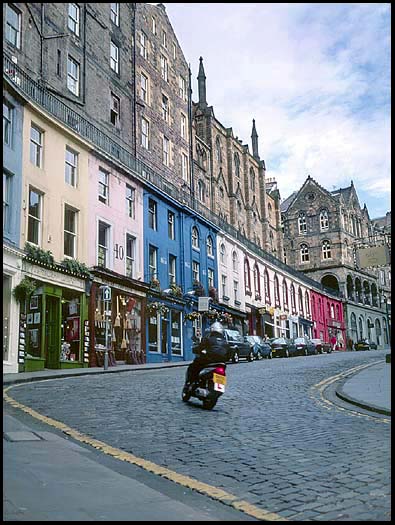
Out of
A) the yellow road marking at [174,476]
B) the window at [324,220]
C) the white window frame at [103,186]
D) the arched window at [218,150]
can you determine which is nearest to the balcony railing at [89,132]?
the white window frame at [103,186]

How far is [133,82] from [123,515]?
100.0 feet

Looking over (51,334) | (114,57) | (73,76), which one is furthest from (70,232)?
(114,57)

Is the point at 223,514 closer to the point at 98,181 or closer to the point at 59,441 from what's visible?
the point at 59,441

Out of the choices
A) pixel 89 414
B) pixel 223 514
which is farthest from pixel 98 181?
pixel 223 514

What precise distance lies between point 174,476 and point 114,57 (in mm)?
27993

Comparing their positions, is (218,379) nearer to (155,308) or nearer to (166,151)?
(155,308)

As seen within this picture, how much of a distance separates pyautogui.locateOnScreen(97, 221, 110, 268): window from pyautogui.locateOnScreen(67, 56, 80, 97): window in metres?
6.62

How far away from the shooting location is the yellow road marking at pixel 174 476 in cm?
470

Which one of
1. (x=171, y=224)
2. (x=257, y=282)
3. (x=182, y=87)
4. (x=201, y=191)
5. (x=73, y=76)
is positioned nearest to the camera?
(x=73, y=76)

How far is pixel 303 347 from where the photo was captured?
123 feet

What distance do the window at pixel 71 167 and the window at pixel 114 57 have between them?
9637 millimetres

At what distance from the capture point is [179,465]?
6285 millimetres

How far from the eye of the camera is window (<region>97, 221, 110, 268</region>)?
79.8 feet

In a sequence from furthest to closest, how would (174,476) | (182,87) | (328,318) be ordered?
(328,318)
(182,87)
(174,476)
